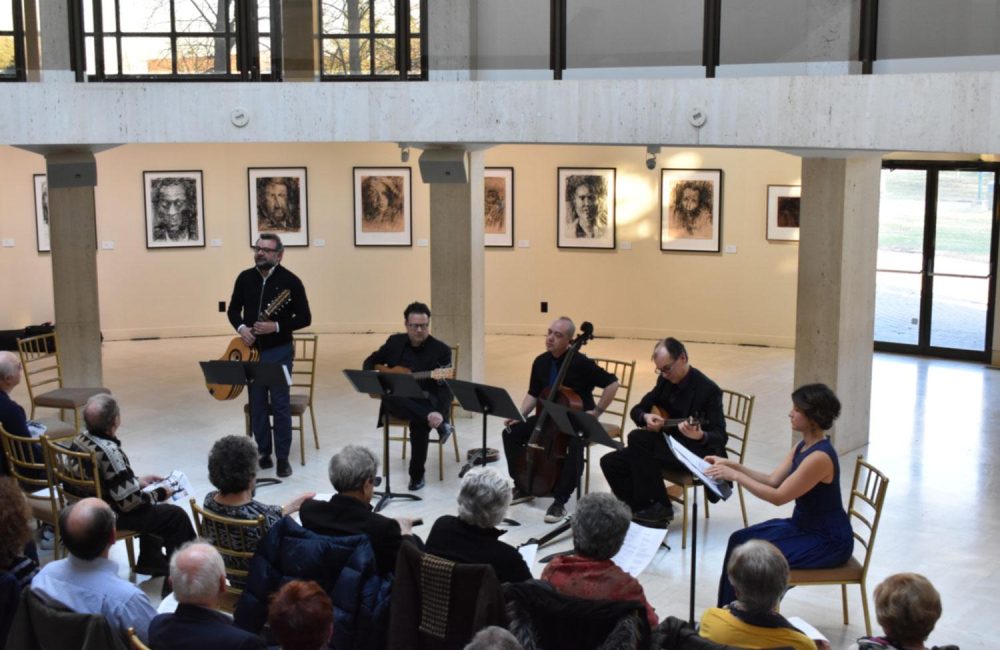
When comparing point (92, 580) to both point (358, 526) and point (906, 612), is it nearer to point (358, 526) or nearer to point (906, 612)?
point (358, 526)

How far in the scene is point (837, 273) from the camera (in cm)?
930

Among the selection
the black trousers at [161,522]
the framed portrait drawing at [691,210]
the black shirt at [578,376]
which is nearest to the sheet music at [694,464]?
the black shirt at [578,376]

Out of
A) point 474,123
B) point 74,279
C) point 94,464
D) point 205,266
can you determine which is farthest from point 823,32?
point 205,266

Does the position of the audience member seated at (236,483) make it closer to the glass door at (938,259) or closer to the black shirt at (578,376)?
the black shirt at (578,376)

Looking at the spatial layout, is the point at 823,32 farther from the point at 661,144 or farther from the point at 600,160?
the point at 600,160

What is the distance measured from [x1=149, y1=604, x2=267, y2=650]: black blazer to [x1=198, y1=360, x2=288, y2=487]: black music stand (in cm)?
403

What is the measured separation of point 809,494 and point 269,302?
4.66 metres

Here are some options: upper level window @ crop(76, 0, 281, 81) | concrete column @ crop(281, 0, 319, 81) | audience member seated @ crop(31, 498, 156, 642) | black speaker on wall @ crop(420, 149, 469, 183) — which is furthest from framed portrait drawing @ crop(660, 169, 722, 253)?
audience member seated @ crop(31, 498, 156, 642)

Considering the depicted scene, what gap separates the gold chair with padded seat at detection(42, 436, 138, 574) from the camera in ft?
20.9

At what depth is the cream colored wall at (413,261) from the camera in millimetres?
14547

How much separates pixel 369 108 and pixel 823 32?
3678 mm

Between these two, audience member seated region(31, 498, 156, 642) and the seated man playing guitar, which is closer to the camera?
audience member seated region(31, 498, 156, 642)

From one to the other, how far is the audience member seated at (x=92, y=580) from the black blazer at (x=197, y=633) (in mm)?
393

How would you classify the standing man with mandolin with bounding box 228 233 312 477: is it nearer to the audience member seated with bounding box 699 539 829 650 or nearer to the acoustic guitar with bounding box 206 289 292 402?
the acoustic guitar with bounding box 206 289 292 402
